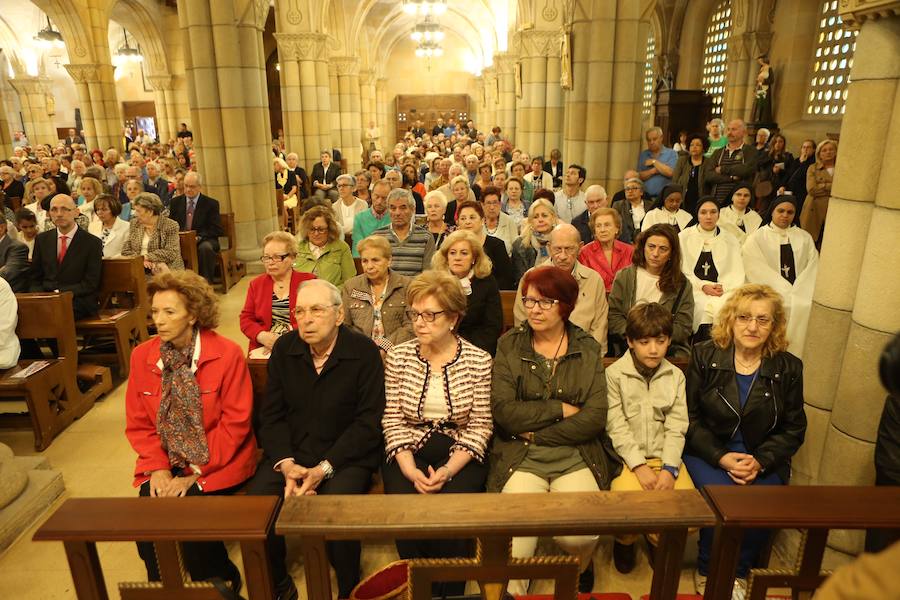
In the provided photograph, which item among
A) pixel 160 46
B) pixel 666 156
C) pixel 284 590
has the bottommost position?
pixel 284 590

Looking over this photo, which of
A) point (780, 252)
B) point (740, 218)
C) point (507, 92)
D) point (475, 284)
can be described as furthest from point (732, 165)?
point (507, 92)

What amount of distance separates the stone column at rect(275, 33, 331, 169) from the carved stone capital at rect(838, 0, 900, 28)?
14134mm

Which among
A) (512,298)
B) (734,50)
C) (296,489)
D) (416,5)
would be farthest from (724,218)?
(416,5)

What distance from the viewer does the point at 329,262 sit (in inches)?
222

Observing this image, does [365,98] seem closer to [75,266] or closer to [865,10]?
[75,266]

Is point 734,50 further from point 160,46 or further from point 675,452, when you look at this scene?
point 160,46

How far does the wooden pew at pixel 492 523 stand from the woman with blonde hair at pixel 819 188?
21.8 ft

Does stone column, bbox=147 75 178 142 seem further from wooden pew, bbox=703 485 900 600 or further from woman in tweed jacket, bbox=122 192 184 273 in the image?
wooden pew, bbox=703 485 900 600

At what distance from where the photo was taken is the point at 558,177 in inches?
454

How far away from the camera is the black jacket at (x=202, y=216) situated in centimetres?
863

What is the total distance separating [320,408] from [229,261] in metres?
6.72

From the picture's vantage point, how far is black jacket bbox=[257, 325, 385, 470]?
3.19 meters

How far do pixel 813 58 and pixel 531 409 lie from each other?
1415cm

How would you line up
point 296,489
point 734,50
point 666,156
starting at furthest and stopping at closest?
point 734,50 → point 666,156 → point 296,489
